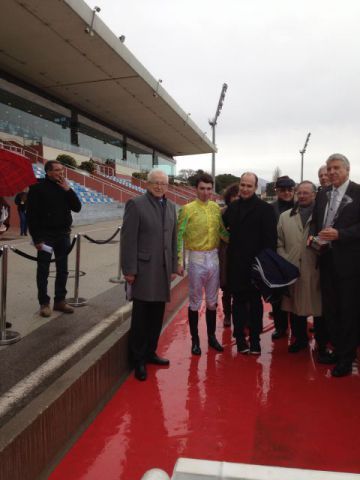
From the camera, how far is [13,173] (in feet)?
13.1

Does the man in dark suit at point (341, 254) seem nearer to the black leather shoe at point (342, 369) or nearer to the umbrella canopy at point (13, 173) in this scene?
the black leather shoe at point (342, 369)

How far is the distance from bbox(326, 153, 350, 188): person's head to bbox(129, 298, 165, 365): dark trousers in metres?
1.93

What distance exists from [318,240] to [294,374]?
1252mm

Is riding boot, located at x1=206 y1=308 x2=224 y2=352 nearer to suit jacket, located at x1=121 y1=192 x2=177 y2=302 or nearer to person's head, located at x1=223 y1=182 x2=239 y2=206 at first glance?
suit jacket, located at x1=121 y1=192 x2=177 y2=302

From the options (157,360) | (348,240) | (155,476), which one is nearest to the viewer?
(155,476)

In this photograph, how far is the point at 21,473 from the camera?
211 centimetres

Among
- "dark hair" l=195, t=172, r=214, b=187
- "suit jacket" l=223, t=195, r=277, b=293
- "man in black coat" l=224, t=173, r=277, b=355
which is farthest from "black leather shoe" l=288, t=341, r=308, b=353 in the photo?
"dark hair" l=195, t=172, r=214, b=187

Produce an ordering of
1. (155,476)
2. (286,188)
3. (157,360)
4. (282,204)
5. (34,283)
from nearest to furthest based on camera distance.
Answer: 1. (155,476)
2. (157,360)
3. (286,188)
4. (282,204)
5. (34,283)

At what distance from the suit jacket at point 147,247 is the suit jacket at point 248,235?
73 centimetres

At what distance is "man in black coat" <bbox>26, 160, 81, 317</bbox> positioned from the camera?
13.8 ft

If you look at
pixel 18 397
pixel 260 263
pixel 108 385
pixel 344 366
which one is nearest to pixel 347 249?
pixel 260 263

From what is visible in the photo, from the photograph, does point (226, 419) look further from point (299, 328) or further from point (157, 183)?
point (157, 183)

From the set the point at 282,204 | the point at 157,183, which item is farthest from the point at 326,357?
the point at 157,183

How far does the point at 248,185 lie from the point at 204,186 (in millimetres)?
436
